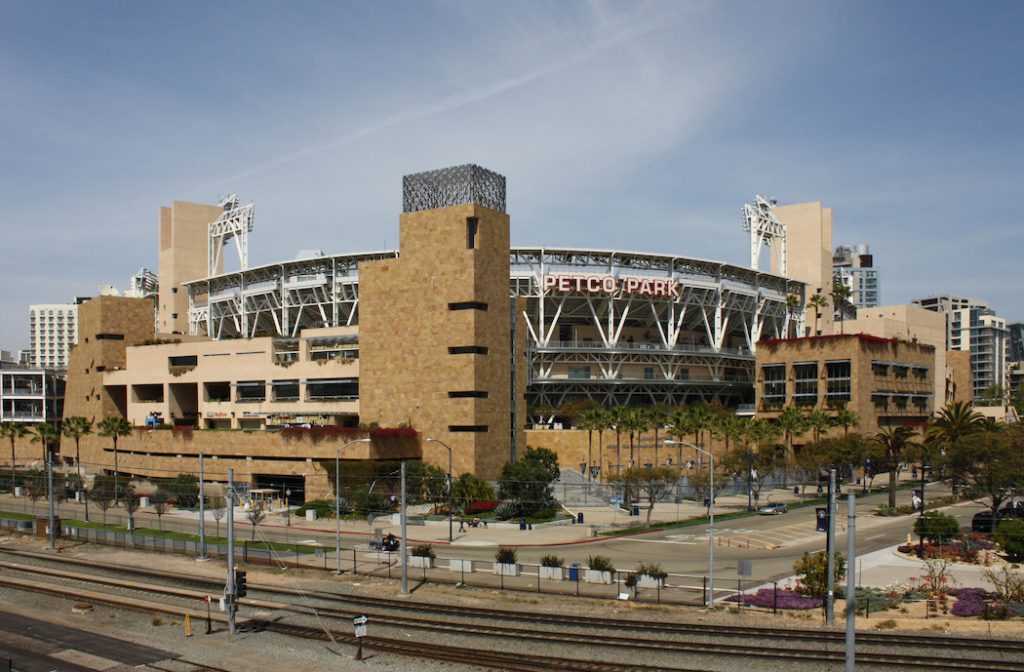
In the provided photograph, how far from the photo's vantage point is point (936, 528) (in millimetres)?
62844

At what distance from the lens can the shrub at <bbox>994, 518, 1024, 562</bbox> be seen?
5981cm

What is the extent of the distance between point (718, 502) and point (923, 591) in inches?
1998

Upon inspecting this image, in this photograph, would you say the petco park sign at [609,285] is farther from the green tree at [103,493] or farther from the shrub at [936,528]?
the shrub at [936,528]

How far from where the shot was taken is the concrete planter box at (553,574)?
55.5 m

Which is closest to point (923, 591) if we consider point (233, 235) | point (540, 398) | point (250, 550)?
point (250, 550)

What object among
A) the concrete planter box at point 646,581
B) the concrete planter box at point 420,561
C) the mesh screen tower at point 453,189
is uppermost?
the mesh screen tower at point 453,189

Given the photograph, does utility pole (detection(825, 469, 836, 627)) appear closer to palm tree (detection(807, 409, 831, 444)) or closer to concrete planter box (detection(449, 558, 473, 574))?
concrete planter box (detection(449, 558, 473, 574))

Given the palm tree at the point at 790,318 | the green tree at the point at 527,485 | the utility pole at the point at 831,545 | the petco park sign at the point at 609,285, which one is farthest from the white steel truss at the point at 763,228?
the utility pole at the point at 831,545

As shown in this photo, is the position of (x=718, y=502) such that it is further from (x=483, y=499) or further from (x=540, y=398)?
(x=540, y=398)

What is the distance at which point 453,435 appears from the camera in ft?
324

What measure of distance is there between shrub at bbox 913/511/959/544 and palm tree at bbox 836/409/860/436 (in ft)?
172

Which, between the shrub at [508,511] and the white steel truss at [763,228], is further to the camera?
the white steel truss at [763,228]

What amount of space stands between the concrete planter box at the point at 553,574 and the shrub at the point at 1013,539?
30812 mm

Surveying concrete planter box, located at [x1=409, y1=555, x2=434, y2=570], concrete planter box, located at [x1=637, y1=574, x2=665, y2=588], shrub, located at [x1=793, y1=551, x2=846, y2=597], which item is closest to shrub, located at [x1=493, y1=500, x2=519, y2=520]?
concrete planter box, located at [x1=409, y1=555, x2=434, y2=570]
